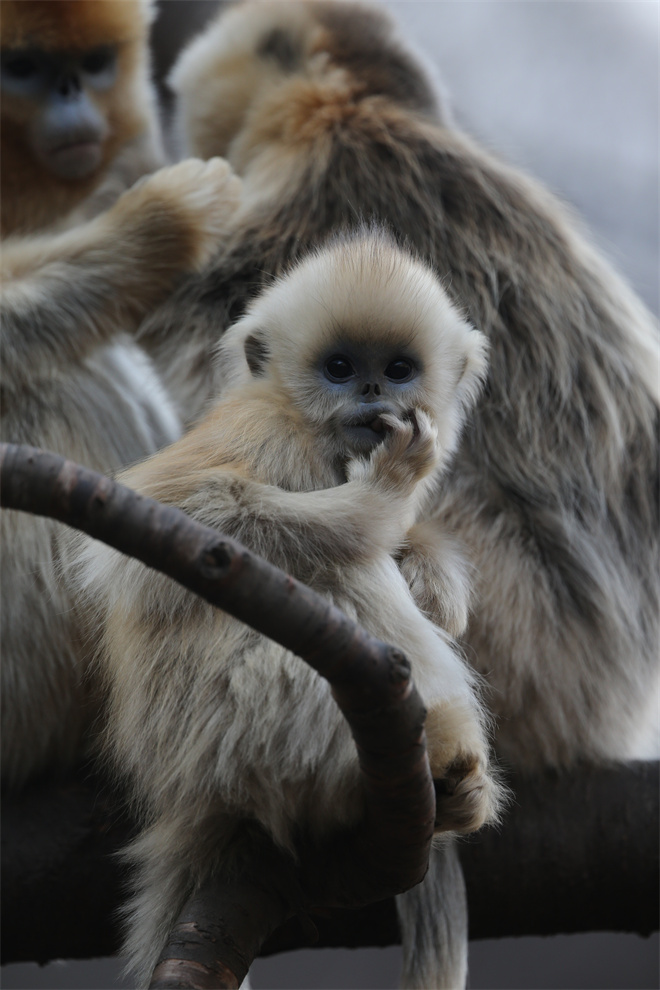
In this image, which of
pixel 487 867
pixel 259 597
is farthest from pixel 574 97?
pixel 259 597

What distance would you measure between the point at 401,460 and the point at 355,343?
0.74ft

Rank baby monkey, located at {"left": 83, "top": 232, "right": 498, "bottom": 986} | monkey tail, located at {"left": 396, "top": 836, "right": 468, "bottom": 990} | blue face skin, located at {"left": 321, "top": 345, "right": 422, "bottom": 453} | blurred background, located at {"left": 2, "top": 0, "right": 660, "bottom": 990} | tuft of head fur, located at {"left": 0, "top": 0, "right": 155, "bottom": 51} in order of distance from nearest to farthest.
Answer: baby monkey, located at {"left": 83, "top": 232, "right": 498, "bottom": 986} < blue face skin, located at {"left": 321, "top": 345, "right": 422, "bottom": 453} < monkey tail, located at {"left": 396, "top": 836, "right": 468, "bottom": 990} < tuft of head fur, located at {"left": 0, "top": 0, "right": 155, "bottom": 51} < blurred background, located at {"left": 2, "top": 0, "right": 660, "bottom": 990}

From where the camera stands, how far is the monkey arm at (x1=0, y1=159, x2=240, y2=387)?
7.18ft

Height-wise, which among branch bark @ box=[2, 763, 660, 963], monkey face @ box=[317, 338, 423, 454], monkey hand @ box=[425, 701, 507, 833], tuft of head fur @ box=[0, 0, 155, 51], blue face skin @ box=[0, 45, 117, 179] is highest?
tuft of head fur @ box=[0, 0, 155, 51]

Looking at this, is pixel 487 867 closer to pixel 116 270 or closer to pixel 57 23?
pixel 116 270

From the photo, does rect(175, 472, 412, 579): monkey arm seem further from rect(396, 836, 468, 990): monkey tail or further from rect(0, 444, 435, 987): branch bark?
rect(396, 836, 468, 990): monkey tail

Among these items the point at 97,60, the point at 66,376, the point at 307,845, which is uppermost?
the point at 97,60

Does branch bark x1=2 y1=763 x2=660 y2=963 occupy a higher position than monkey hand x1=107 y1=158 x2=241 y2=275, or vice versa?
monkey hand x1=107 y1=158 x2=241 y2=275

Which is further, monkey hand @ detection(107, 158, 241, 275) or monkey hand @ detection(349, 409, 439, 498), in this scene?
monkey hand @ detection(107, 158, 241, 275)

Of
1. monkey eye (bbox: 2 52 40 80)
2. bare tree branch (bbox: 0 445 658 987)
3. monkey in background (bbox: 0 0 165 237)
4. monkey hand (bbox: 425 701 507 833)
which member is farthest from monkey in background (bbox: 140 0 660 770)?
monkey hand (bbox: 425 701 507 833)

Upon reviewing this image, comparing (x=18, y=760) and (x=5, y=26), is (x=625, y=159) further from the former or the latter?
(x=18, y=760)

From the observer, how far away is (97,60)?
2.56 meters

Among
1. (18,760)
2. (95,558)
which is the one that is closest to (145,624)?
(95,558)

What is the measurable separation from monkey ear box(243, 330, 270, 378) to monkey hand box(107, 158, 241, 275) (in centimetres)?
67
